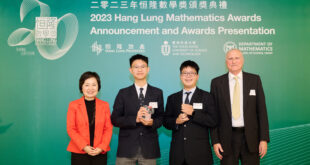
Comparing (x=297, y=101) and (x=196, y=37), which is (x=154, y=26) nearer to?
(x=196, y=37)

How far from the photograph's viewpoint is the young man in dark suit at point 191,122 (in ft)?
8.98

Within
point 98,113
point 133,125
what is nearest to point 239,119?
point 133,125

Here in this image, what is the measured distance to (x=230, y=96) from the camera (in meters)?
2.97

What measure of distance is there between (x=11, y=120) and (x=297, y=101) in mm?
4855

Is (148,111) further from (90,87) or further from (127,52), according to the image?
(127,52)

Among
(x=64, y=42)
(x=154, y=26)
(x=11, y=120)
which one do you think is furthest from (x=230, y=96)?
(x=11, y=120)

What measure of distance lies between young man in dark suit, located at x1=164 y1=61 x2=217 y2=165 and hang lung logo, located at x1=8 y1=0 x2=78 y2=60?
7.73ft

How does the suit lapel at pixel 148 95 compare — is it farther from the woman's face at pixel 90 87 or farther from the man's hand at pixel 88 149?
the man's hand at pixel 88 149

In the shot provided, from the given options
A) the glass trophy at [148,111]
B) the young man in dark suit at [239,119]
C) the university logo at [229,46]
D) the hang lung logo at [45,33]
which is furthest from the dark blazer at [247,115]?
the hang lung logo at [45,33]

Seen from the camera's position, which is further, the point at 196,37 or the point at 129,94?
the point at 196,37

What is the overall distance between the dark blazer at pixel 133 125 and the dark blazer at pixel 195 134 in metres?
0.19

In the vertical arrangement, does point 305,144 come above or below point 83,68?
below

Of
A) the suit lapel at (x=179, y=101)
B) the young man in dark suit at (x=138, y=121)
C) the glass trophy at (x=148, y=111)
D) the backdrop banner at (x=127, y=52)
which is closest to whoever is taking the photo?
the glass trophy at (x=148, y=111)

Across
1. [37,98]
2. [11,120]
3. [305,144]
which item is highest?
[37,98]
